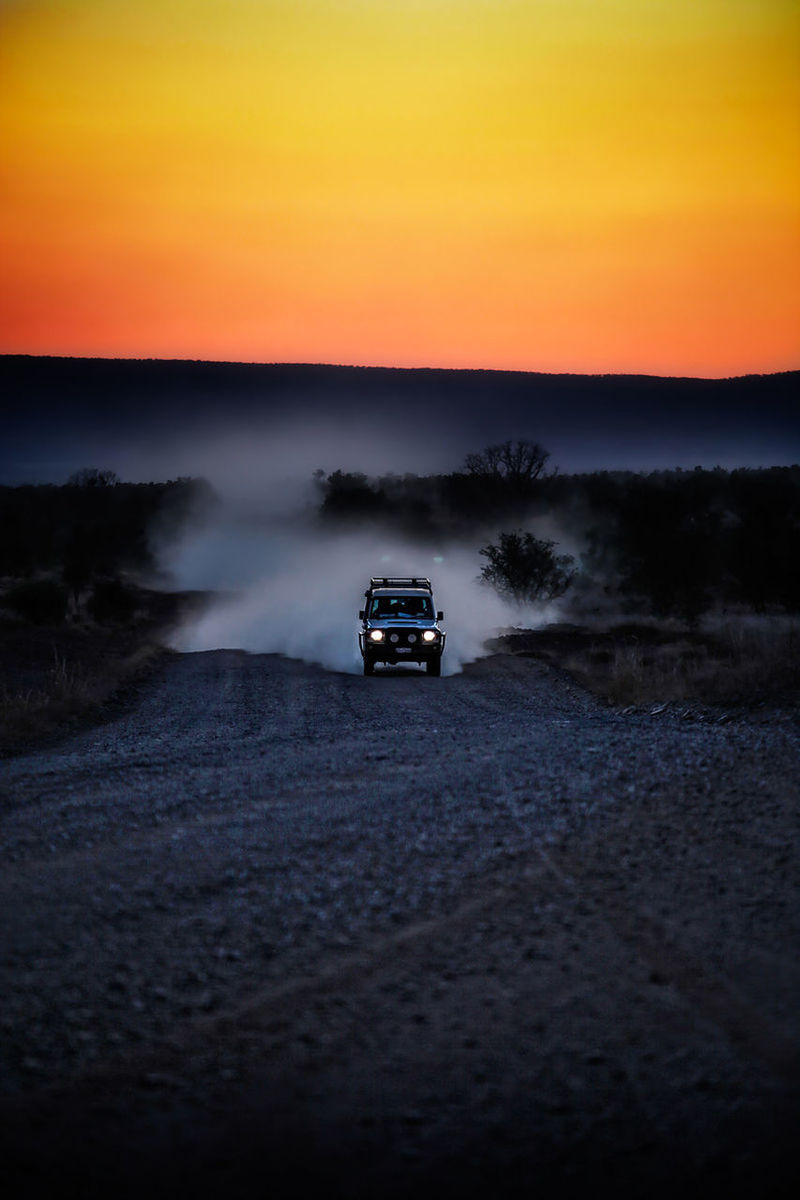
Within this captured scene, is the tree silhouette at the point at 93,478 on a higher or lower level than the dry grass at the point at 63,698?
higher

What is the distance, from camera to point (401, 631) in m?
28.7

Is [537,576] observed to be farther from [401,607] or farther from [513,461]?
[513,461]

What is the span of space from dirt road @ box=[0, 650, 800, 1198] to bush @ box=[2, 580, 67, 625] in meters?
36.0

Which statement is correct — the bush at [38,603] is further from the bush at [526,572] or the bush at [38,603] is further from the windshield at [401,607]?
the windshield at [401,607]

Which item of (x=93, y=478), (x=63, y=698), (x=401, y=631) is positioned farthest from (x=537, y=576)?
(x=93, y=478)

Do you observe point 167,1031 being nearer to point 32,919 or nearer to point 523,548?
point 32,919

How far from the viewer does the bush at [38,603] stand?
158 ft

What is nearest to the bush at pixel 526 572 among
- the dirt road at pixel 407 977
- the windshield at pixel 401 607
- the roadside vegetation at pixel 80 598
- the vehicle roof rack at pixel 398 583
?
the roadside vegetation at pixel 80 598

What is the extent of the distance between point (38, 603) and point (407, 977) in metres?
44.1

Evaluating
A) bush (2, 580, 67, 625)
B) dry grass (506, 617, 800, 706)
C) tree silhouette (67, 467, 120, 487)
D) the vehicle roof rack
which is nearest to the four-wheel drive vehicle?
the vehicle roof rack

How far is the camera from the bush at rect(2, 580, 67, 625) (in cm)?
4803

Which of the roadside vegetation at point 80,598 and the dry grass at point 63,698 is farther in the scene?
the roadside vegetation at point 80,598

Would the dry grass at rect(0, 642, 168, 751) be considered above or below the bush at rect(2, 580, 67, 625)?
below

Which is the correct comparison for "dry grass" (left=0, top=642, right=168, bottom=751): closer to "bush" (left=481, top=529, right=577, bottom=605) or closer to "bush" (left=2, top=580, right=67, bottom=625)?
"bush" (left=2, top=580, right=67, bottom=625)
